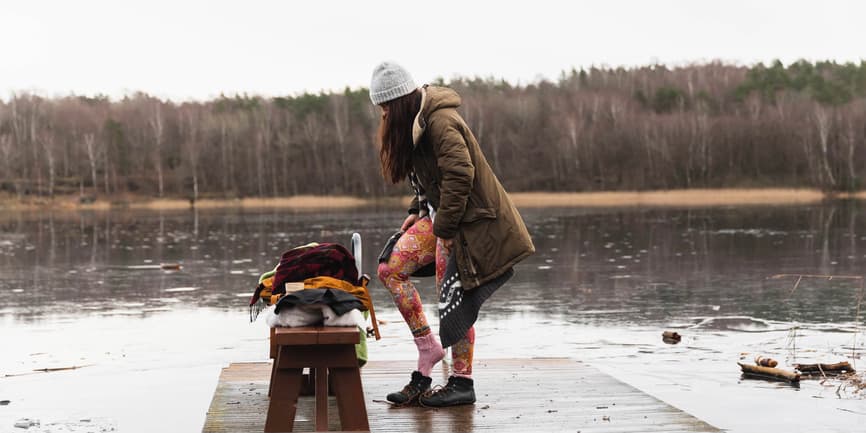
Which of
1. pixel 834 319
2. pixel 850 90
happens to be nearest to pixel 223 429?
pixel 834 319

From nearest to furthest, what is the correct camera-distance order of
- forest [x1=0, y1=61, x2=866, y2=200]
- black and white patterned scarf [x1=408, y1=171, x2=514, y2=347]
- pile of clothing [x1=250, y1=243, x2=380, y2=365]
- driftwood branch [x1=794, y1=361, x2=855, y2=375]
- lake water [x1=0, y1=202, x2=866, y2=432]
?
pile of clothing [x1=250, y1=243, x2=380, y2=365] → black and white patterned scarf [x1=408, y1=171, x2=514, y2=347] → lake water [x1=0, y1=202, x2=866, y2=432] → driftwood branch [x1=794, y1=361, x2=855, y2=375] → forest [x1=0, y1=61, x2=866, y2=200]

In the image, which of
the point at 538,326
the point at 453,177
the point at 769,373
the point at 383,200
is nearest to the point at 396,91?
the point at 453,177

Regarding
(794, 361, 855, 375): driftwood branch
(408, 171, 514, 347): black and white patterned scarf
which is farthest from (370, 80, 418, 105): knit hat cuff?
(794, 361, 855, 375): driftwood branch

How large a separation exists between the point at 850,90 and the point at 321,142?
5017cm

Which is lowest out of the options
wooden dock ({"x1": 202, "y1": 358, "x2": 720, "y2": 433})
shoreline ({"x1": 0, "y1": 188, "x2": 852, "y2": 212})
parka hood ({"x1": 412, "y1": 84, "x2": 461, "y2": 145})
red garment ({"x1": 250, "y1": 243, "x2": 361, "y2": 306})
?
shoreline ({"x1": 0, "y1": 188, "x2": 852, "y2": 212})

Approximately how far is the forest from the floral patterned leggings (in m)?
83.4

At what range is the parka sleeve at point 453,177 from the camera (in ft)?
19.0

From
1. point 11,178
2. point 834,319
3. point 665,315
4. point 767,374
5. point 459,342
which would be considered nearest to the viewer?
point 459,342

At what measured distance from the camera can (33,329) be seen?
12469 mm

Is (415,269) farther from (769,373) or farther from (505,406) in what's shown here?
(769,373)

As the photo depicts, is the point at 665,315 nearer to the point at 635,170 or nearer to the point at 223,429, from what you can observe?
the point at 223,429

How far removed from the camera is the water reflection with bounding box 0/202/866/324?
14.1m

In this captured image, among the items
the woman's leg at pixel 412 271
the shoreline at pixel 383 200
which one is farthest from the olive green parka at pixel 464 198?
the shoreline at pixel 383 200

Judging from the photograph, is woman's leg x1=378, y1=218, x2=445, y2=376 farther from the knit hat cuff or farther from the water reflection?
the water reflection
